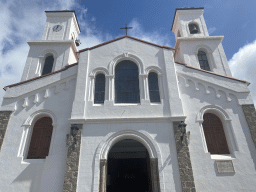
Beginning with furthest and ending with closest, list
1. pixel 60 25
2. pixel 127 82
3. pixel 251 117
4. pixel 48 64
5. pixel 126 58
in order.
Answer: pixel 60 25 < pixel 48 64 < pixel 126 58 < pixel 127 82 < pixel 251 117

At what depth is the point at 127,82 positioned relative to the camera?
10.4 metres

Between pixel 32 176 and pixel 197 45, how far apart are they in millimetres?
15129

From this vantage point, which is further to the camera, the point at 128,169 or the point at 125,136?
the point at 128,169

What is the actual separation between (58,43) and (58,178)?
12.0 m

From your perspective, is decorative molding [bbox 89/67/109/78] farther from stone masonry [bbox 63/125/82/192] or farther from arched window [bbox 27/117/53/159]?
stone masonry [bbox 63/125/82/192]

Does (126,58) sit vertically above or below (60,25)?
below

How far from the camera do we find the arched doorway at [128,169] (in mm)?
13961

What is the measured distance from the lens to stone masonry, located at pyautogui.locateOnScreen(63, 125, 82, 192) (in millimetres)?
7719

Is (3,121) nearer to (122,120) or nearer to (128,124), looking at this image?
(122,120)

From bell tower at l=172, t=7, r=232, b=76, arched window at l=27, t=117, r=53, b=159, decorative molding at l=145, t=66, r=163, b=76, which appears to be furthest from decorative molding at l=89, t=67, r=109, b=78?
bell tower at l=172, t=7, r=232, b=76

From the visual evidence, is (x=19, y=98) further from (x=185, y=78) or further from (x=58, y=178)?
(x=185, y=78)

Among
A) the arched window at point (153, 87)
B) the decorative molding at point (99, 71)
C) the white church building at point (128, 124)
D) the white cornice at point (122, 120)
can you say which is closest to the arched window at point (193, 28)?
the white church building at point (128, 124)

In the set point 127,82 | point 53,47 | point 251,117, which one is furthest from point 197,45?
point 53,47

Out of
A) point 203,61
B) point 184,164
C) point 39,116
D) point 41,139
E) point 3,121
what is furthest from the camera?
point 203,61
